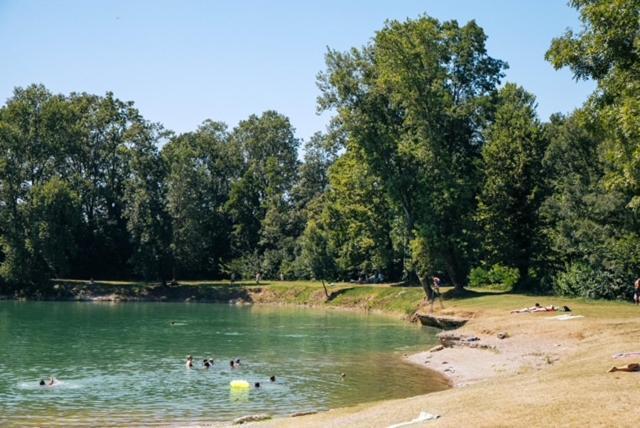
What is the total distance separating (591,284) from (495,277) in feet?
52.1

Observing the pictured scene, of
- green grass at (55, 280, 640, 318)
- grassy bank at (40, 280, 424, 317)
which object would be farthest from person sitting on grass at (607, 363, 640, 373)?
grassy bank at (40, 280, 424, 317)

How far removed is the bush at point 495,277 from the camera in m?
62.5

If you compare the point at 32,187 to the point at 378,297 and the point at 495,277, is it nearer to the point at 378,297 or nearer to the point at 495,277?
the point at 378,297

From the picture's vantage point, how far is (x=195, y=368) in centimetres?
3669

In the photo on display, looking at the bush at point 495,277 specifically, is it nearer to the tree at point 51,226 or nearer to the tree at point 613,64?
the tree at point 613,64

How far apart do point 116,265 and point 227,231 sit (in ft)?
57.4

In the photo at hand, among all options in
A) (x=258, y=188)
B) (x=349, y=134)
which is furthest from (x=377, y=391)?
(x=258, y=188)

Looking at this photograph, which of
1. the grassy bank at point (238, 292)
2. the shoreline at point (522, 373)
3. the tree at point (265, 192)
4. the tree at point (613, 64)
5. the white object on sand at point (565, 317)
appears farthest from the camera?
the tree at point (265, 192)

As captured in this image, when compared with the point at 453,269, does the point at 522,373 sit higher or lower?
lower

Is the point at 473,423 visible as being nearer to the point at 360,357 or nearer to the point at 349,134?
the point at 360,357

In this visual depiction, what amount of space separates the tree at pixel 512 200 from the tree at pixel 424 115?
164cm

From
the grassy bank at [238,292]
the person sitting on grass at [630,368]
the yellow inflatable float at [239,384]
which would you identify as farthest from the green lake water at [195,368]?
the grassy bank at [238,292]

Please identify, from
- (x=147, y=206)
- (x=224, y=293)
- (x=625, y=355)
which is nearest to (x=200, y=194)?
(x=147, y=206)

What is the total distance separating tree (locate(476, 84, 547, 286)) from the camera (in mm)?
61781
